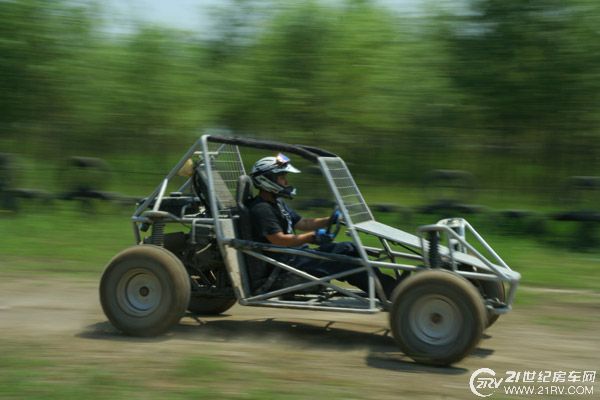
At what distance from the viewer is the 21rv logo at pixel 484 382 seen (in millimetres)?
5887

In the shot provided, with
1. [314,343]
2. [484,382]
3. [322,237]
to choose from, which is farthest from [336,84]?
[484,382]

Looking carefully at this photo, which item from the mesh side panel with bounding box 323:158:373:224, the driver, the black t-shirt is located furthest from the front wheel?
the black t-shirt

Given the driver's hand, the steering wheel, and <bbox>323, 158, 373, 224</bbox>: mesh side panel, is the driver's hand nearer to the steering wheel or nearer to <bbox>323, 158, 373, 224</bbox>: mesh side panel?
the steering wheel

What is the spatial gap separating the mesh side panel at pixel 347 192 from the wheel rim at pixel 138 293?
1735 mm

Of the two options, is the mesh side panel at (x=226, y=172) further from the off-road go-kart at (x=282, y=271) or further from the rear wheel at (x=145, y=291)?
the rear wheel at (x=145, y=291)

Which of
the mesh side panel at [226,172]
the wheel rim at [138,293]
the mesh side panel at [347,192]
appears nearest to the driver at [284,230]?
the mesh side panel at [347,192]

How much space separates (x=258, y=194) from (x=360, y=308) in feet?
4.69

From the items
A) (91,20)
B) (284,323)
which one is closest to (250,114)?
(91,20)

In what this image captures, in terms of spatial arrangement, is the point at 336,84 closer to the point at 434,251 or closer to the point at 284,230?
the point at 284,230

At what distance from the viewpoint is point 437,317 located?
662 cm

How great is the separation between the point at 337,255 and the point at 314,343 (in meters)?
0.79

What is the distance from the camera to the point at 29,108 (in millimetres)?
18734

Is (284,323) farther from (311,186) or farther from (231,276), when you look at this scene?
(311,186)

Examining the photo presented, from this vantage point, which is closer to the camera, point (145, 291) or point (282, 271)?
point (145, 291)
